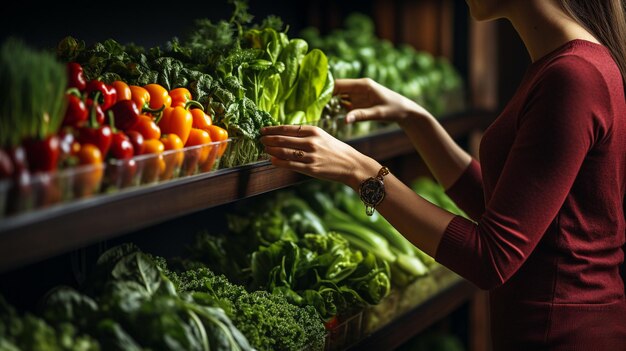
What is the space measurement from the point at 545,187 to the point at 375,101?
84cm

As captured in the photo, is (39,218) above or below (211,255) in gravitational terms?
above

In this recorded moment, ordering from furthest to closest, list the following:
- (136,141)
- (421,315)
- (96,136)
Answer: (421,315), (136,141), (96,136)

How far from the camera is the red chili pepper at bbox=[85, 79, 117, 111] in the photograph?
170 centimetres

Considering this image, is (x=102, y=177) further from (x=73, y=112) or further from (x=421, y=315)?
(x=421, y=315)

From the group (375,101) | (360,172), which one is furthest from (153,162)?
(375,101)

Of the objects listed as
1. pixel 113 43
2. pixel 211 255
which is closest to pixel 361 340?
pixel 211 255

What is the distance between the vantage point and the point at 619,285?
214 cm

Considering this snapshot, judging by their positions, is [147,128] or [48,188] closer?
[48,188]

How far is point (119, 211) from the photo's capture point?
145 centimetres

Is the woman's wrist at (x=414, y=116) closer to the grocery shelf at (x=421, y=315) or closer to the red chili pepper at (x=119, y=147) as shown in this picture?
the grocery shelf at (x=421, y=315)

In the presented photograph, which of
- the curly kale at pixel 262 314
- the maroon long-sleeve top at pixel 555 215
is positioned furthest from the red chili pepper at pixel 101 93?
the maroon long-sleeve top at pixel 555 215

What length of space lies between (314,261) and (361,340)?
0.29 m

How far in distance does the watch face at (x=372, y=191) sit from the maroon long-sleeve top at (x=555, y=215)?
7.3 inches

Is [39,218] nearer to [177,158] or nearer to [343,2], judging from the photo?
[177,158]
